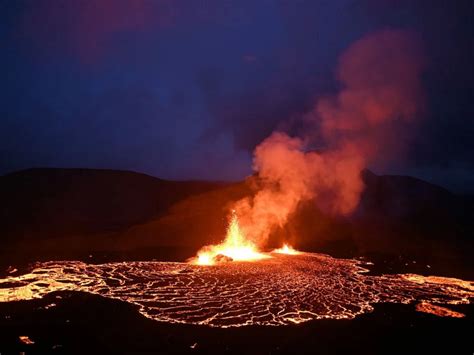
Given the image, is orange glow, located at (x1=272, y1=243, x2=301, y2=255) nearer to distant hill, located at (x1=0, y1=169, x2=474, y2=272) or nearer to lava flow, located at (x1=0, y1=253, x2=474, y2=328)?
distant hill, located at (x1=0, y1=169, x2=474, y2=272)

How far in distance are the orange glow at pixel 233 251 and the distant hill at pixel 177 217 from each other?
10.8 feet

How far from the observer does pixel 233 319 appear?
13.7 m

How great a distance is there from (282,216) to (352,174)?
16970 millimetres

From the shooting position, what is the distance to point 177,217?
44.2m

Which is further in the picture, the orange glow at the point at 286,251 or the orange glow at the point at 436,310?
the orange glow at the point at 286,251

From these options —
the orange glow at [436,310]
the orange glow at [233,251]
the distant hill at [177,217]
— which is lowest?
the orange glow at [436,310]

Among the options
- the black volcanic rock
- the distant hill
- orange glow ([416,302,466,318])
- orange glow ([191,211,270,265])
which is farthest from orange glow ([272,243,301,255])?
the black volcanic rock

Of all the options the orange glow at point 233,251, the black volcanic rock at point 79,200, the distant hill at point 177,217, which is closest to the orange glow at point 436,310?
the orange glow at point 233,251

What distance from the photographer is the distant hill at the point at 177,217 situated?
116 ft

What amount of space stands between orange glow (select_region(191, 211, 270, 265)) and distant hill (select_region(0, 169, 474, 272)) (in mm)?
3280

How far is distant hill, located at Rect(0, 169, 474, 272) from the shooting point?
35.3 metres

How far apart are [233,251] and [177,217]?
16233 mm

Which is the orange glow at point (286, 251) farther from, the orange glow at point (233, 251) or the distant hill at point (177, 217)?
the distant hill at point (177, 217)

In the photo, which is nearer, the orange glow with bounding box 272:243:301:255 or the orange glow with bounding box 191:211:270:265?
the orange glow with bounding box 191:211:270:265
